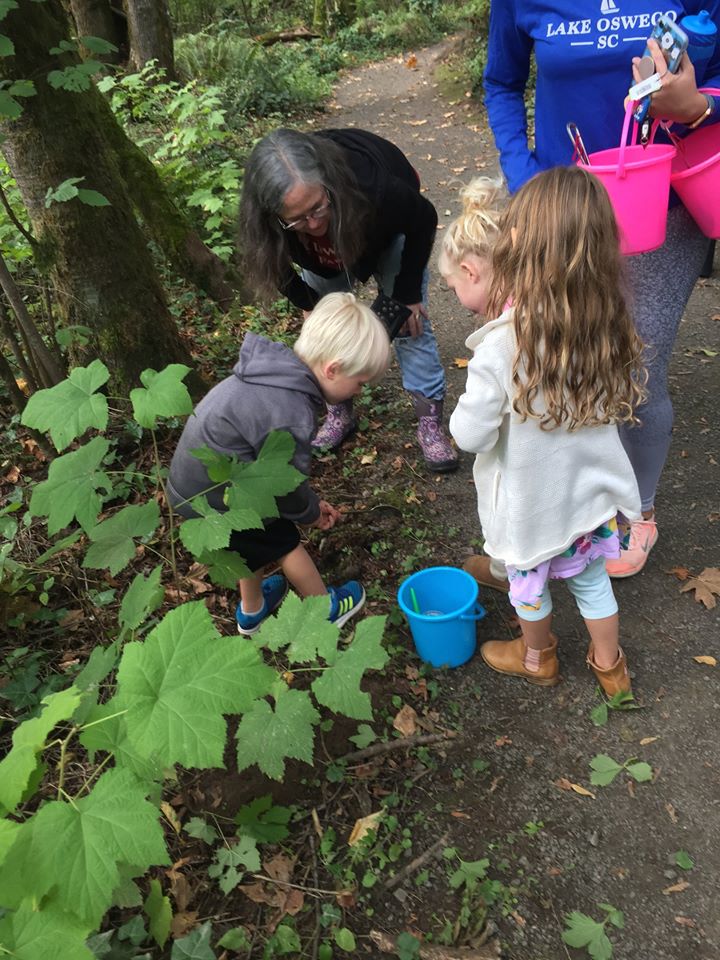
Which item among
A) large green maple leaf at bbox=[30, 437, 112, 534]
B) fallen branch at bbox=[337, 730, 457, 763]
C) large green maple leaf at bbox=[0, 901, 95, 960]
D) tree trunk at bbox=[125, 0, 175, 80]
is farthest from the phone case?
tree trunk at bbox=[125, 0, 175, 80]

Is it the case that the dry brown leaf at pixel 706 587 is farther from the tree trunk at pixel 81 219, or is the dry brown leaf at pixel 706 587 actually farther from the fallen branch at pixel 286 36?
the fallen branch at pixel 286 36

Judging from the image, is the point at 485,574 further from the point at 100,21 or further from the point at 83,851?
the point at 100,21

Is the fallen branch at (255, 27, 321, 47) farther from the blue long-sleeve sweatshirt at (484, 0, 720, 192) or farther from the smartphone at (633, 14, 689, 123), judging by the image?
the smartphone at (633, 14, 689, 123)

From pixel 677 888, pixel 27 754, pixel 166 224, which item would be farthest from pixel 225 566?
pixel 166 224

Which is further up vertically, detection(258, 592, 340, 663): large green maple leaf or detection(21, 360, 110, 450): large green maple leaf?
detection(21, 360, 110, 450): large green maple leaf

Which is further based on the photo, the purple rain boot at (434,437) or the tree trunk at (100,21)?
the tree trunk at (100,21)

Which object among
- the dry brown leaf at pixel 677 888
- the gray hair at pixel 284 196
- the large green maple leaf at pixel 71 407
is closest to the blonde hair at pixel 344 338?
the gray hair at pixel 284 196

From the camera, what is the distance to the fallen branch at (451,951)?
5.96ft

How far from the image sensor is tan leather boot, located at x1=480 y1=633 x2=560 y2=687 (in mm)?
2494

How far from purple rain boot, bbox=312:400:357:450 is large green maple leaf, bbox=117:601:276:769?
2480mm

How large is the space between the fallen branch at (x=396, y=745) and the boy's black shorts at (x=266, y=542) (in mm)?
775

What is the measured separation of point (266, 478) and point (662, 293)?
5.08 ft

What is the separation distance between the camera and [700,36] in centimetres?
187

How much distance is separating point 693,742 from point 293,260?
2.64m
